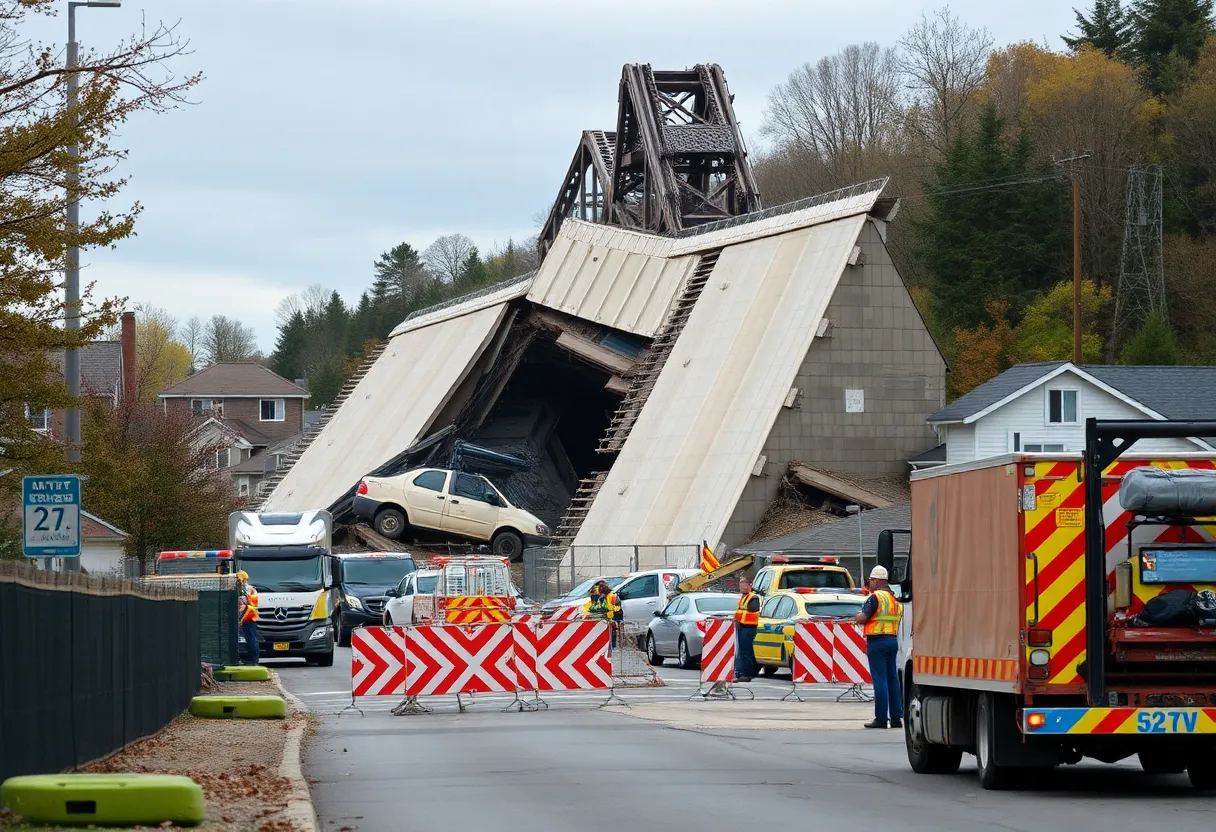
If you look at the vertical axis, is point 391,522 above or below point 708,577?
above

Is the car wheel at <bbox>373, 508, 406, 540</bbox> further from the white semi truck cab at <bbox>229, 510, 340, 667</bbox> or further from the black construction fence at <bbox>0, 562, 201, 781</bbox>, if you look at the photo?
the black construction fence at <bbox>0, 562, 201, 781</bbox>

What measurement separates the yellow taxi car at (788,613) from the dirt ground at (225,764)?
1011cm

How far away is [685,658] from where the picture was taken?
108 feet

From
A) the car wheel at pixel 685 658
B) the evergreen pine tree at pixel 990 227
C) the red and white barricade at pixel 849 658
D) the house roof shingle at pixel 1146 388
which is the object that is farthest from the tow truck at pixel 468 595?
the evergreen pine tree at pixel 990 227

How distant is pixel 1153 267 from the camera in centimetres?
6638

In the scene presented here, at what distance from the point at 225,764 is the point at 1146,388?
4262cm

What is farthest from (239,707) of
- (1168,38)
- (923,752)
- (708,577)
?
(1168,38)

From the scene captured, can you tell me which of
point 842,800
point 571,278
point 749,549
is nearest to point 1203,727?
point 842,800

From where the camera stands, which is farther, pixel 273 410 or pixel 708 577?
pixel 273 410

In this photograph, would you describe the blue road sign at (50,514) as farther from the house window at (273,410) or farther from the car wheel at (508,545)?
the house window at (273,410)

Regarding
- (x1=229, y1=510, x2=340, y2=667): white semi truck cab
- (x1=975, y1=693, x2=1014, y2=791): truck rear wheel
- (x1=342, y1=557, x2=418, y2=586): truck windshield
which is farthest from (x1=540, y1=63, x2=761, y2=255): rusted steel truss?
(x1=975, y1=693, x2=1014, y2=791): truck rear wheel

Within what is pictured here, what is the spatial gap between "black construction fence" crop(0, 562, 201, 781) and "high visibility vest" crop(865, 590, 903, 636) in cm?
790

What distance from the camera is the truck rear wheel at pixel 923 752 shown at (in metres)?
14.6

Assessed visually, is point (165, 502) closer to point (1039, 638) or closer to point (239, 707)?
point (239, 707)
